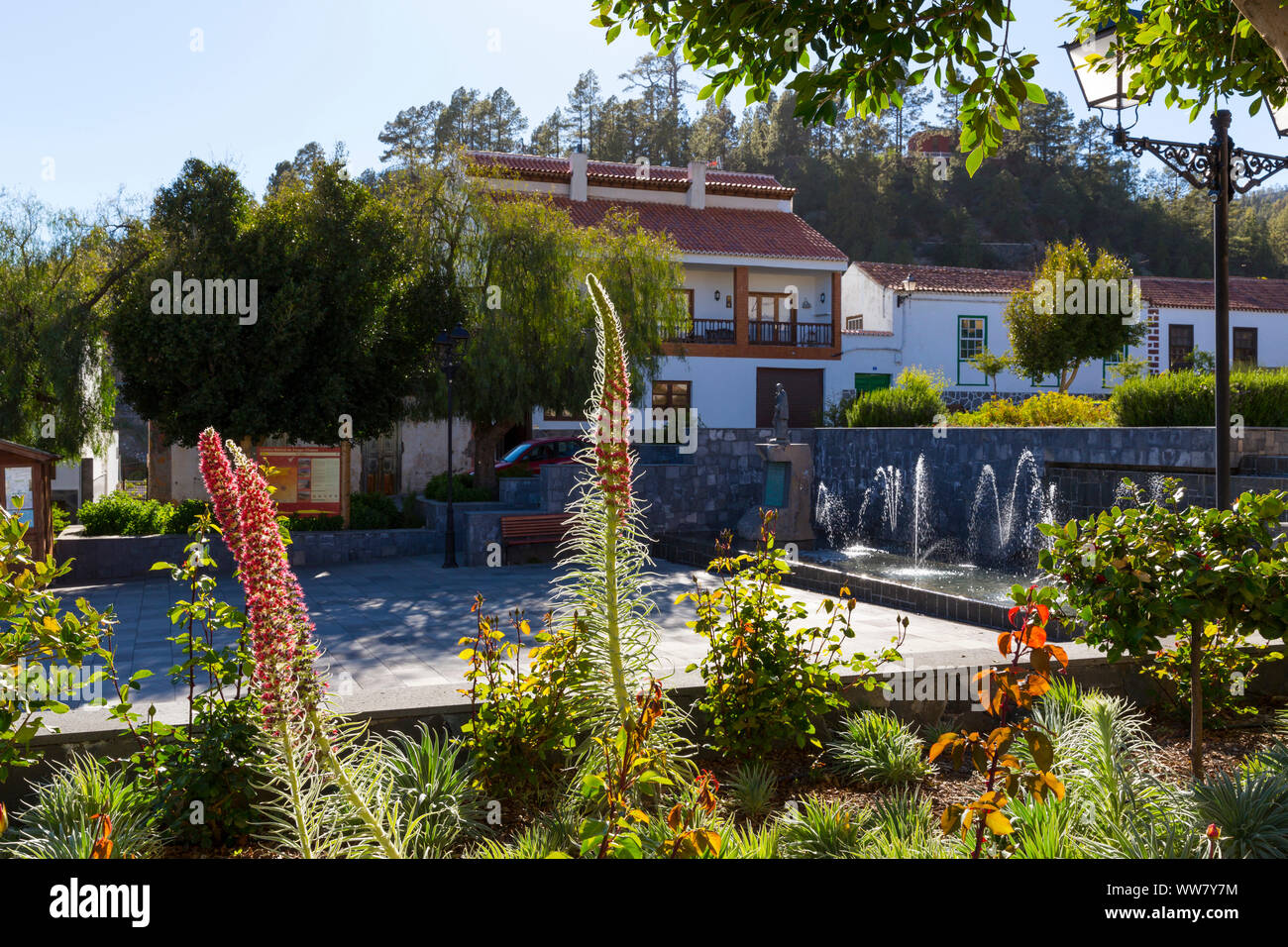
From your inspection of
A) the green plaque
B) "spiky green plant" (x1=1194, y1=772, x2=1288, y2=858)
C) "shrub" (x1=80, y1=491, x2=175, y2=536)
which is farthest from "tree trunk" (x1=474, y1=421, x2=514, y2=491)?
"spiky green plant" (x1=1194, y1=772, x2=1288, y2=858)

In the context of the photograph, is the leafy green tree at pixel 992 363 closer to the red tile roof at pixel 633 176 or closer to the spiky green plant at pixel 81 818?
the red tile roof at pixel 633 176

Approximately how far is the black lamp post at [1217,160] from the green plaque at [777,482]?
913cm

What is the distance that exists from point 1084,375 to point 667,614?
91.9 feet

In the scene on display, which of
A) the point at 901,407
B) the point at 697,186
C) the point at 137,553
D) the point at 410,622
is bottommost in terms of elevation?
the point at 410,622

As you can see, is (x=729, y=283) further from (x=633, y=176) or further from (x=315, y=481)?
(x=315, y=481)

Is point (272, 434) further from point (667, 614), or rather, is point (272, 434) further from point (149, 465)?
point (667, 614)

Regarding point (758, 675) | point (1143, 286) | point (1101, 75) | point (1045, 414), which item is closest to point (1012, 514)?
point (1045, 414)

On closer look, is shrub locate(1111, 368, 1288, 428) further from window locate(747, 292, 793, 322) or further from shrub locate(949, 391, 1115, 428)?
window locate(747, 292, 793, 322)

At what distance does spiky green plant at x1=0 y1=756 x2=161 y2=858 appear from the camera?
127 inches

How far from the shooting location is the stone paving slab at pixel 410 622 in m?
7.80

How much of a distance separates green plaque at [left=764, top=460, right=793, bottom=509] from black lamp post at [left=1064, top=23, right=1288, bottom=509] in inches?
360

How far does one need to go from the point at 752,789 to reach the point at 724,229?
3052cm

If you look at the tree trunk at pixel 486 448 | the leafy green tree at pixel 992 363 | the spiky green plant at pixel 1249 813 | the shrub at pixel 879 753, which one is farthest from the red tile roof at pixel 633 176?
the spiky green plant at pixel 1249 813

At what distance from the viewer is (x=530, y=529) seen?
15.7m
